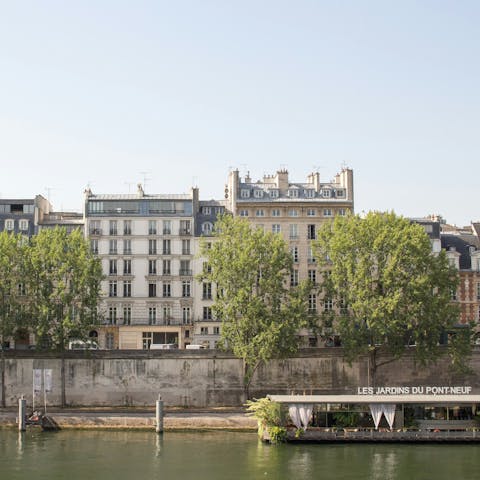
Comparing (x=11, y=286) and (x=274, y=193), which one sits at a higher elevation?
(x=274, y=193)

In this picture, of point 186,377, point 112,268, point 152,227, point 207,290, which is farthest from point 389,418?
point 112,268

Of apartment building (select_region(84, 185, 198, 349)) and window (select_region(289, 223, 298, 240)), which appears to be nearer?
apartment building (select_region(84, 185, 198, 349))

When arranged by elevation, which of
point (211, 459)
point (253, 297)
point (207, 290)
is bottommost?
point (211, 459)

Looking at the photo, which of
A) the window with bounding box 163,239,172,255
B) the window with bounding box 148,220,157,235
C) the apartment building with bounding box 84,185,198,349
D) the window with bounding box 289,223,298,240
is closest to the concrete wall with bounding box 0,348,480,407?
the apartment building with bounding box 84,185,198,349

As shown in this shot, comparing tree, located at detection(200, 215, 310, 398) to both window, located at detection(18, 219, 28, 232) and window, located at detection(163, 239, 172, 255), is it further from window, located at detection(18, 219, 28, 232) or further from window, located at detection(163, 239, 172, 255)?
window, located at detection(18, 219, 28, 232)

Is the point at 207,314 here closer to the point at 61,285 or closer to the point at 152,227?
the point at 152,227

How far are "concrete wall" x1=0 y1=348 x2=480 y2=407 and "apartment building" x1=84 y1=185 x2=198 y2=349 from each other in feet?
32.7

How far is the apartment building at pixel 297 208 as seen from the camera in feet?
288

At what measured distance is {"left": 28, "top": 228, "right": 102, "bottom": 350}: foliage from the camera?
246 ft

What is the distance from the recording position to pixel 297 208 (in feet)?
292

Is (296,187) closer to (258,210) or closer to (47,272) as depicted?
(258,210)

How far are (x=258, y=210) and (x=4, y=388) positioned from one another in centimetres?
2811

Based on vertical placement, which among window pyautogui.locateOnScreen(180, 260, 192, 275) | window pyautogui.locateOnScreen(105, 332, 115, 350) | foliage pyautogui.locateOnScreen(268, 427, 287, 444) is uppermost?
window pyautogui.locateOnScreen(180, 260, 192, 275)

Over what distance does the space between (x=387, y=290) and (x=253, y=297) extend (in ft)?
33.6
